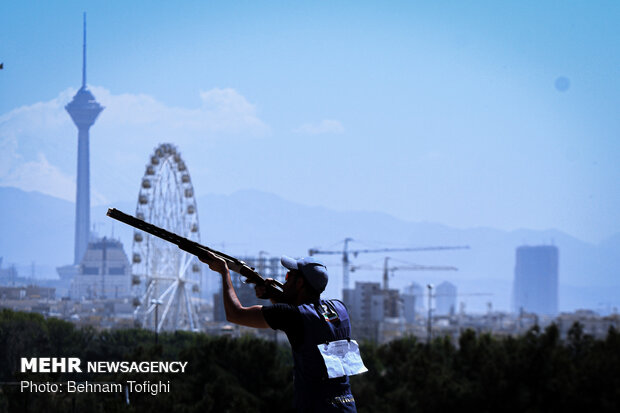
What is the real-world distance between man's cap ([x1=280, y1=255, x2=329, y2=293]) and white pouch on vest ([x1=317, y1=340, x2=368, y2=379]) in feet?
1.03

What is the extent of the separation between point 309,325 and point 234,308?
417mm

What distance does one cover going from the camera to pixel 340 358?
192 inches

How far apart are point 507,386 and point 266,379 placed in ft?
29.9

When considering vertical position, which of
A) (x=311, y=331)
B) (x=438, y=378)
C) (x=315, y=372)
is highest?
(x=311, y=331)

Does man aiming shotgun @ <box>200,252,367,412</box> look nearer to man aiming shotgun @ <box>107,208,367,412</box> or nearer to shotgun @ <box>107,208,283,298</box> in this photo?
man aiming shotgun @ <box>107,208,367,412</box>

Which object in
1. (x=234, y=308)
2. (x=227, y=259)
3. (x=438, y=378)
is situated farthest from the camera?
(x=438, y=378)

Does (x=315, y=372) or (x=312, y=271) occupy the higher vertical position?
(x=312, y=271)

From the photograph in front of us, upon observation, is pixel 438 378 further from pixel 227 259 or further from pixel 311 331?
pixel 311 331

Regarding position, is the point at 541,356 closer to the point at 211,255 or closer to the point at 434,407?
the point at 434,407

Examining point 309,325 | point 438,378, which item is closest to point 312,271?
point 309,325

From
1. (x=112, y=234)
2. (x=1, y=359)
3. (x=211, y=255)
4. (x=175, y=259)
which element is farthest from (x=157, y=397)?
(x=112, y=234)

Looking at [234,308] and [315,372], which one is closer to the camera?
[234,308]

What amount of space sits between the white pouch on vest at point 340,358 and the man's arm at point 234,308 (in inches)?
14.8

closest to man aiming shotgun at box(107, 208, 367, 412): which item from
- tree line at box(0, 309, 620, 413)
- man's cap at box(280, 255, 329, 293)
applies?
man's cap at box(280, 255, 329, 293)
